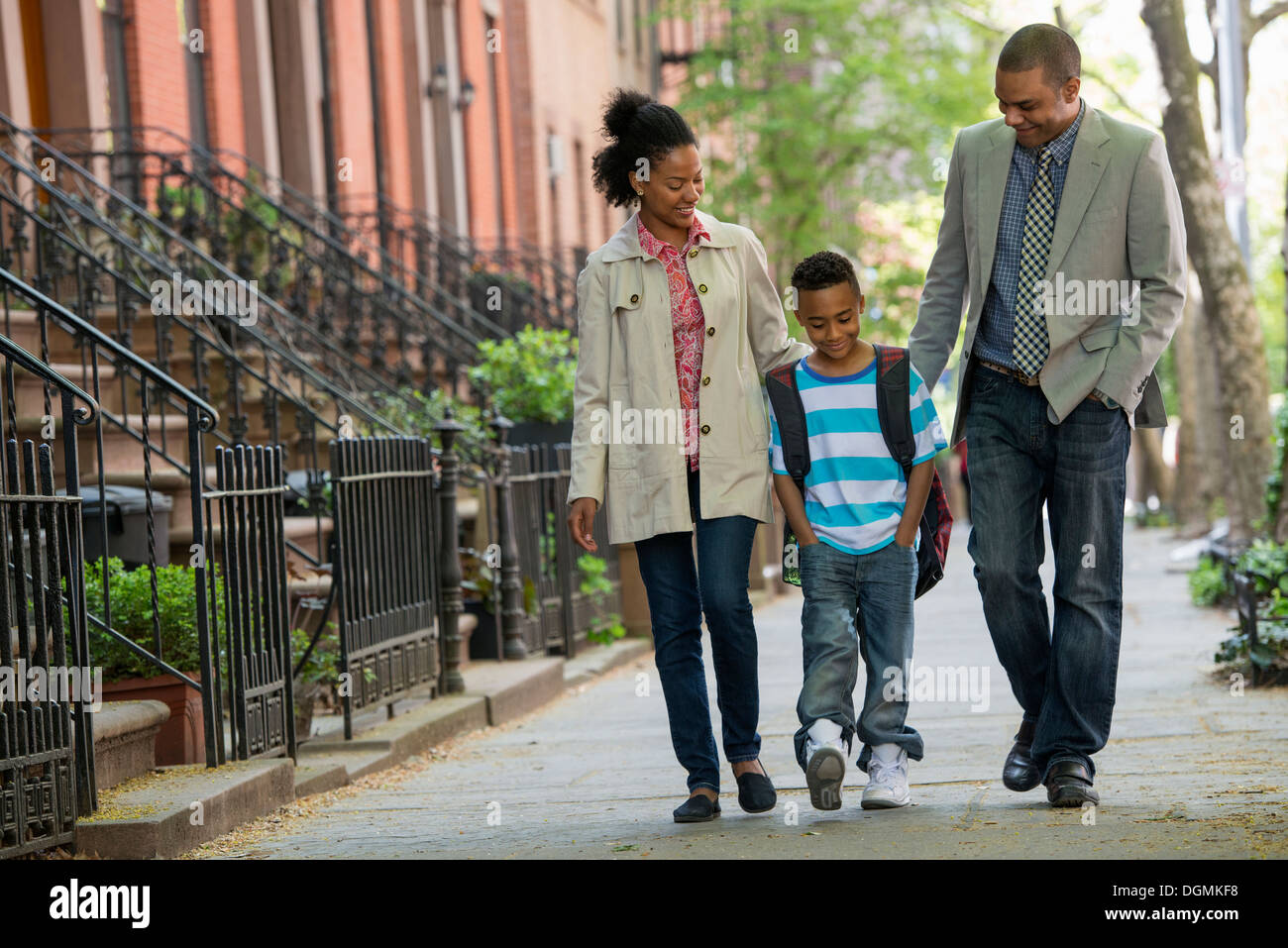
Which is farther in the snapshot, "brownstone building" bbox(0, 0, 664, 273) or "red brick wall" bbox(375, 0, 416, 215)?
"red brick wall" bbox(375, 0, 416, 215)

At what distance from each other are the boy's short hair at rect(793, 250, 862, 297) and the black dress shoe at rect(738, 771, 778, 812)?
1.43 metres

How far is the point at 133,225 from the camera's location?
41.9 feet

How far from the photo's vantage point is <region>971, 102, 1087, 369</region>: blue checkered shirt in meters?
5.05

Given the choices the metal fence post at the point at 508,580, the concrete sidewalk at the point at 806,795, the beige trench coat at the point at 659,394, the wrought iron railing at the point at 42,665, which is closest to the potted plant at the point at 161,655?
the concrete sidewalk at the point at 806,795

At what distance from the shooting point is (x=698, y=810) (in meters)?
5.18

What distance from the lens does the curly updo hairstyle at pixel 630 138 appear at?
17.2 ft

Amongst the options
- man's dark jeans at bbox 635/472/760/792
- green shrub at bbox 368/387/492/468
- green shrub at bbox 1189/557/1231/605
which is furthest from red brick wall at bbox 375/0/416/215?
man's dark jeans at bbox 635/472/760/792

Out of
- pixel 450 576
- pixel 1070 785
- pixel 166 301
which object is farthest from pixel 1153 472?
pixel 1070 785

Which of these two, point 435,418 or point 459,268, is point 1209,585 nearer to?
point 435,418

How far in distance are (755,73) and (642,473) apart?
85.3 ft

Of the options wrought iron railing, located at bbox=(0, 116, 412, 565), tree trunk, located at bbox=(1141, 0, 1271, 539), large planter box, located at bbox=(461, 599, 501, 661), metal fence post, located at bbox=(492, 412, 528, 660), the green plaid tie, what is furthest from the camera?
tree trunk, located at bbox=(1141, 0, 1271, 539)

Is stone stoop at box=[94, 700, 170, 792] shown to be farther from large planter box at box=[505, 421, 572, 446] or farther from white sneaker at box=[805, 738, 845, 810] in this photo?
large planter box at box=[505, 421, 572, 446]

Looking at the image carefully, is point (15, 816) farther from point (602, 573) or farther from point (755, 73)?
point (755, 73)

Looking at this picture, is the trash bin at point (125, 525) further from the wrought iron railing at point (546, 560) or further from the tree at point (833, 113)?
the tree at point (833, 113)
